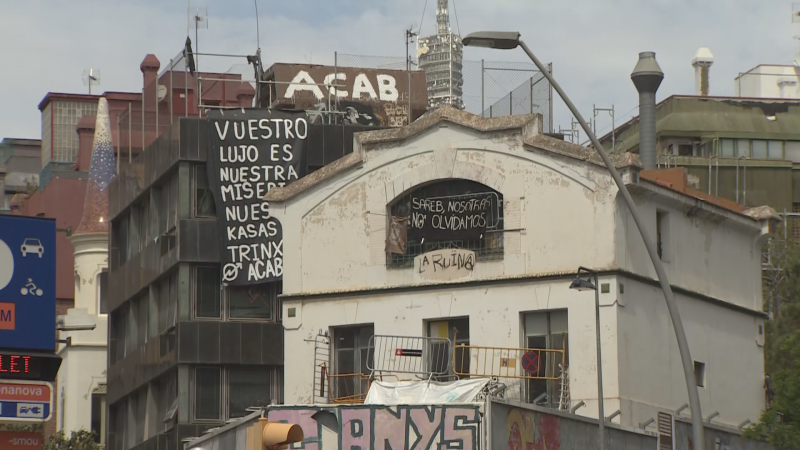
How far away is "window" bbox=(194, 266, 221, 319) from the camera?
48.4 m

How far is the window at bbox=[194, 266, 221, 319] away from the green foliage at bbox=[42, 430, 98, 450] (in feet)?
27.6

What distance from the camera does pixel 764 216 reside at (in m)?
45.1

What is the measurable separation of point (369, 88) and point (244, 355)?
10.2 metres

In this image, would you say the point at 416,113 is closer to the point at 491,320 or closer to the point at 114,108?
the point at 491,320

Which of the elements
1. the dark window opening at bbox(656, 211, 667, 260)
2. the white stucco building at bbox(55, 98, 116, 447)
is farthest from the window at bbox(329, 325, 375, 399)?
the white stucco building at bbox(55, 98, 116, 447)

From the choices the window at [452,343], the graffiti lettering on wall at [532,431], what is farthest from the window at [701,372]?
the window at [452,343]

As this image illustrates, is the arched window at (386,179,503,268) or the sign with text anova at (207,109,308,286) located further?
the sign with text anova at (207,109,308,286)

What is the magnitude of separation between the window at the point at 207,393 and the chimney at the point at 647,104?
570 inches

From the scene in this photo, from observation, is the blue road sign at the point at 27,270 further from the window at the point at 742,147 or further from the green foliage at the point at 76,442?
the window at the point at 742,147

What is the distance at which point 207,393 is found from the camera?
47.7 m

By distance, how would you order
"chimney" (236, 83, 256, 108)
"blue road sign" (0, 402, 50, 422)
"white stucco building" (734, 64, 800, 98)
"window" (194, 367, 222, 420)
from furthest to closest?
1. "white stucco building" (734, 64, 800, 98)
2. "chimney" (236, 83, 256, 108)
3. "window" (194, 367, 222, 420)
4. "blue road sign" (0, 402, 50, 422)

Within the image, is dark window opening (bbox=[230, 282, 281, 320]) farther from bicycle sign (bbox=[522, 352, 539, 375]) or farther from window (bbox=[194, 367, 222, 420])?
bicycle sign (bbox=[522, 352, 539, 375])

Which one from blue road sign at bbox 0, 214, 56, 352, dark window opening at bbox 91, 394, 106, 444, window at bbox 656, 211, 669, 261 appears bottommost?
dark window opening at bbox 91, 394, 106, 444

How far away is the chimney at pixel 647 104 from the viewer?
49.9 meters
